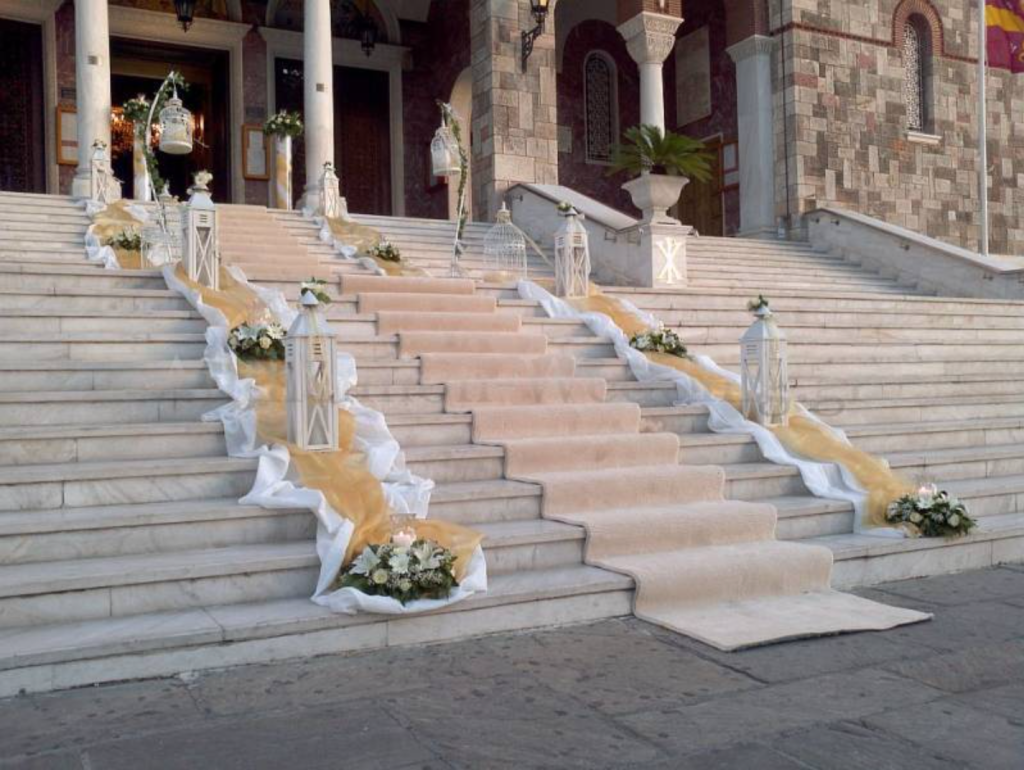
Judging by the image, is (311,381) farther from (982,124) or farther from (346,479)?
(982,124)

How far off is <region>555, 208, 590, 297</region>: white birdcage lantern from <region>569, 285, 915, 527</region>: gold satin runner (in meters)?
1.14

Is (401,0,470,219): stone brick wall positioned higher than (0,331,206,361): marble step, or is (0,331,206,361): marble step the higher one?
(401,0,470,219): stone brick wall

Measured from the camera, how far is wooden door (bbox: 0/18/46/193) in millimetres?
17141

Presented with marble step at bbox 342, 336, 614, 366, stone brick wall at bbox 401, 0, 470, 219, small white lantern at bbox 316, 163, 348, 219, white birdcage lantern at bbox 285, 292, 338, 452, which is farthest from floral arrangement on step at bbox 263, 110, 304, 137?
white birdcage lantern at bbox 285, 292, 338, 452

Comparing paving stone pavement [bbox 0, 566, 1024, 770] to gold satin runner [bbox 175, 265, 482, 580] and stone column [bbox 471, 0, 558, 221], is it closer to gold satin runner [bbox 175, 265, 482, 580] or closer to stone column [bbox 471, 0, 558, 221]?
gold satin runner [bbox 175, 265, 482, 580]

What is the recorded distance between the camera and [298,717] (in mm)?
3770

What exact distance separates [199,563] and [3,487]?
118cm

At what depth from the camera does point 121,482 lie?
5328mm

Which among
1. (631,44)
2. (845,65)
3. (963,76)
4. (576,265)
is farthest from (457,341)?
(963,76)

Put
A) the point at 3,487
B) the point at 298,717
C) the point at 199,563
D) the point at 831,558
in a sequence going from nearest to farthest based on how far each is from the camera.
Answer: the point at 298,717
the point at 199,563
the point at 3,487
the point at 831,558

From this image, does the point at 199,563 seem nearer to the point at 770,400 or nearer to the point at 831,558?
the point at 831,558

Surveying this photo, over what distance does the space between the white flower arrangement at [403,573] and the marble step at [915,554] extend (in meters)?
2.41

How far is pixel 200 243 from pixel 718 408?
4.26 meters

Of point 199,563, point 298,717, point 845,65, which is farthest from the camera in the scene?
point 845,65
